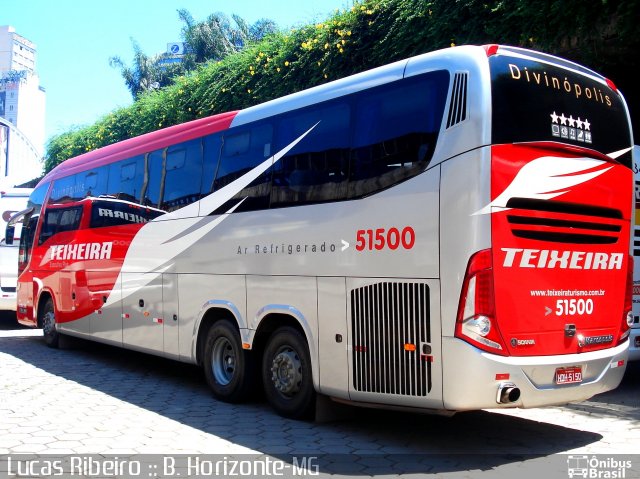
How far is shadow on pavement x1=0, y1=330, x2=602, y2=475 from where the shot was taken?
6.07m

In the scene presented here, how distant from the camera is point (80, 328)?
41.4 ft

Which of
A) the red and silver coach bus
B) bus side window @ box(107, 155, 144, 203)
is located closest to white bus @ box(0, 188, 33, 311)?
bus side window @ box(107, 155, 144, 203)

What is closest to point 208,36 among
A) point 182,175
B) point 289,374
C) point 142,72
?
point 142,72

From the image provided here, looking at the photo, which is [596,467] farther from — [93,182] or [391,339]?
[93,182]

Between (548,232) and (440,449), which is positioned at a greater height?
(548,232)

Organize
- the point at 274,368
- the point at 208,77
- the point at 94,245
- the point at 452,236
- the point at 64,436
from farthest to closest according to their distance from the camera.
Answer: the point at 208,77, the point at 94,245, the point at 274,368, the point at 64,436, the point at 452,236

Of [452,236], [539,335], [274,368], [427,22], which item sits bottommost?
[274,368]

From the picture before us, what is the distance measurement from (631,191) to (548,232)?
1.41 metres

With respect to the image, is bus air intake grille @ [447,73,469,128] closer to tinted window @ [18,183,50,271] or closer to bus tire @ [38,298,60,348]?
bus tire @ [38,298,60,348]

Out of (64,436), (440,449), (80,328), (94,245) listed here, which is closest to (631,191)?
(440,449)

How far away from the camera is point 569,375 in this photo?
6.20m

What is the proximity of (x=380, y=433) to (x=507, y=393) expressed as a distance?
1.71 meters

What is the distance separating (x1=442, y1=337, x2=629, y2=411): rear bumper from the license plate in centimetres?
4

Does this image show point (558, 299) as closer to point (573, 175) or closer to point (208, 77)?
point (573, 175)
